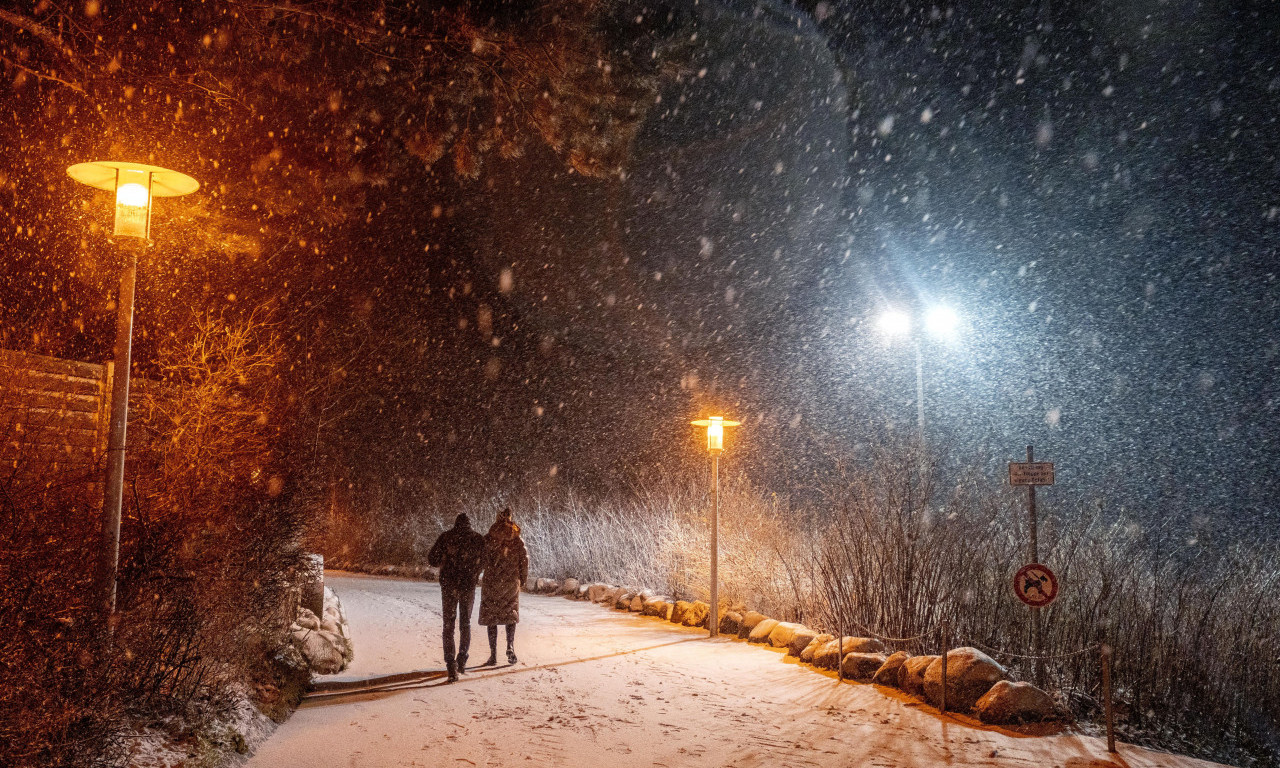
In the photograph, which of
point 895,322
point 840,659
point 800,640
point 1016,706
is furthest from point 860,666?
point 895,322

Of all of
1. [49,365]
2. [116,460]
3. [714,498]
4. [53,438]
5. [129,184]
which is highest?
[129,184]

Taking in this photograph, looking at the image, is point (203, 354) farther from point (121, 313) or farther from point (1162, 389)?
point (1162, 389)

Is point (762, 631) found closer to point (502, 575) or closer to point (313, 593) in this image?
point (502, 575)

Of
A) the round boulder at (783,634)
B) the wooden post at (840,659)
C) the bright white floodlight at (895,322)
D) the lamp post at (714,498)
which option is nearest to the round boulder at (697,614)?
the lamp post at (714,498)

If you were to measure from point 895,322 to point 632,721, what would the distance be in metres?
11.2

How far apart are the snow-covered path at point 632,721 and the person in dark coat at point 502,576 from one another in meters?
0.67

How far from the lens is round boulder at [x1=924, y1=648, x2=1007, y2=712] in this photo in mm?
8516

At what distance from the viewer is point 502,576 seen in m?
10.1

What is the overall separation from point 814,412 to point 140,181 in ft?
109

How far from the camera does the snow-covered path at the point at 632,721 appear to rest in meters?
6.62

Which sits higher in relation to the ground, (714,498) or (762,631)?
(714,498)

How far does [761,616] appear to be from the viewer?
13.5 metres

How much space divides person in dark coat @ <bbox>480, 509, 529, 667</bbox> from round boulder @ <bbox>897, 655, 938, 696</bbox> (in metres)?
4.34

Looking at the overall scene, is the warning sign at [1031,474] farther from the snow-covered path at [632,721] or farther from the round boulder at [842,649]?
the round boulder at [842,649]
